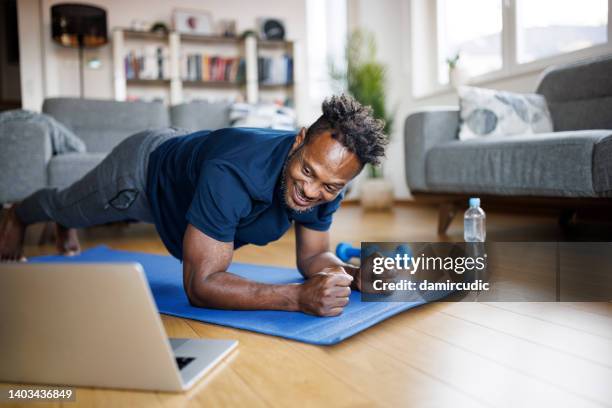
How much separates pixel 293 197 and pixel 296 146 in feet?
0.40

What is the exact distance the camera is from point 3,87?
22.4ft

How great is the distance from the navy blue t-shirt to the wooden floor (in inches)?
10.8

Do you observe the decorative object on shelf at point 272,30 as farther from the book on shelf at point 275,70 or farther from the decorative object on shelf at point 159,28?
the decorative object on shelf at point 159,28

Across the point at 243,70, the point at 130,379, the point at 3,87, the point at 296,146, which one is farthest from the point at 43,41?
the point at 130,379

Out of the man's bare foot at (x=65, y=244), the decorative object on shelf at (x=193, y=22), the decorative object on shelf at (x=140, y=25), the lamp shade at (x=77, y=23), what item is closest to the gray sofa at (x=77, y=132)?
the man's bare foot at (x=65, y=244)

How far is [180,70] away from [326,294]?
4.51m

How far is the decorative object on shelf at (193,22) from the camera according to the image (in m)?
5.16

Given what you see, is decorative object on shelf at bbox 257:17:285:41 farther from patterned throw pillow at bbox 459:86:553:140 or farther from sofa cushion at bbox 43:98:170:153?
patterned throw pillow at bbox 459:86:553:140

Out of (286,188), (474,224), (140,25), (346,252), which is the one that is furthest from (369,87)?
(286,188)

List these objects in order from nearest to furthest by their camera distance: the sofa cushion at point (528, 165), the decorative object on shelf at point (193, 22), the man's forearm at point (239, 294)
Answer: the man's forearm at point (239, 294) < the sofa cushion at point (528, 165) < the decorative object on shelf at point (193, 22)

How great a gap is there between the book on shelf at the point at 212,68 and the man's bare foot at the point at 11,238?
3411 millimetres

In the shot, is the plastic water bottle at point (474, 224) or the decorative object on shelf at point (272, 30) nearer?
the plastic water bottle at point (474, 224)

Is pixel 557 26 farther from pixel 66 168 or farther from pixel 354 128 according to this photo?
pixel 66 168

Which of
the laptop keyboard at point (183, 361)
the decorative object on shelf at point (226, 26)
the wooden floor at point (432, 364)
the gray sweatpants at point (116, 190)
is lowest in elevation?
the wooden floor at point (432, 364)
